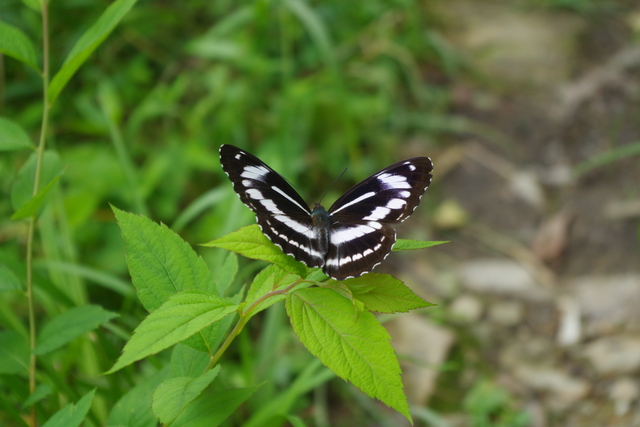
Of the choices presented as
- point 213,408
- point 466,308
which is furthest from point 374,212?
point 466,308

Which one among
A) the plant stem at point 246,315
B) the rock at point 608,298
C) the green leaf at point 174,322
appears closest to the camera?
the green leaf at point 174,322

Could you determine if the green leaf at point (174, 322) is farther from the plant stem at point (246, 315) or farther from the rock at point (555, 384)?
the rock at point (555, 384)

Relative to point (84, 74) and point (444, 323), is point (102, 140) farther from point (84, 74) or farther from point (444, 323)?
point (444, 323)

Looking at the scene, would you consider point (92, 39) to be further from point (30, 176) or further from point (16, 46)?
point (30, 176)

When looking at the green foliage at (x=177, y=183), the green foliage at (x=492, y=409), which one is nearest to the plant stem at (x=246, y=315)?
the green foliage at (x=177, y=183)

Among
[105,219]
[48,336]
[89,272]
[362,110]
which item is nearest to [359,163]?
[362,110]

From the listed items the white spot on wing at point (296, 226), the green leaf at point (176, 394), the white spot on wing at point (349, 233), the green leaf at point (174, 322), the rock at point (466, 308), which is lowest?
the rock at point (466, 308)
